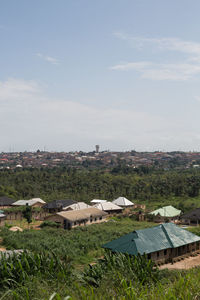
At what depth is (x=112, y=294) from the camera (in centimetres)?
859

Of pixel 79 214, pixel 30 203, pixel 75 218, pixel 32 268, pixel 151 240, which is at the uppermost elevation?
pixel 32 268

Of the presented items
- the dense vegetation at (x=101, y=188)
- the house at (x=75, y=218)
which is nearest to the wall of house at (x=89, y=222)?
the house at (x=75, y=218)

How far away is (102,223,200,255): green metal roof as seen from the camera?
23328 mm

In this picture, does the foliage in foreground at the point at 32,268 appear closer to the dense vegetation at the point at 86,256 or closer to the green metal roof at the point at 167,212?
the dense vegetation at the point at 86,256

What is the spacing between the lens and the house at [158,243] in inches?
923

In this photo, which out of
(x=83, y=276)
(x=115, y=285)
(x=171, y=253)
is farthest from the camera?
(x=171, y=253)

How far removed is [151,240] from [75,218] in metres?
19.9

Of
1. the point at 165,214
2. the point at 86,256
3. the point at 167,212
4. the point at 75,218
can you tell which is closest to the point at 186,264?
the point at 86,256

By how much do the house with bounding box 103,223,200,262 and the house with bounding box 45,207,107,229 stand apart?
723 inches

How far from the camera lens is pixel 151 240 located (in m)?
24.8

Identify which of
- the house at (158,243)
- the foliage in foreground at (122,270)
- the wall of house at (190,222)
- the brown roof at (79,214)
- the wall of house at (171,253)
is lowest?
the wall of house at (190,222)

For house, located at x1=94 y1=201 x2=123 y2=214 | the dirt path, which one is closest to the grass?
the dirt path

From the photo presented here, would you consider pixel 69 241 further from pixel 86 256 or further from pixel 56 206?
pixel 56 206

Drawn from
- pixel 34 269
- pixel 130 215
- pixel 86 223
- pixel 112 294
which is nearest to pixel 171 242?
pixel 34 269
